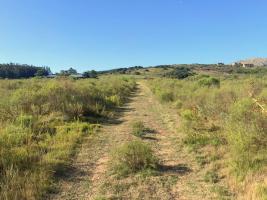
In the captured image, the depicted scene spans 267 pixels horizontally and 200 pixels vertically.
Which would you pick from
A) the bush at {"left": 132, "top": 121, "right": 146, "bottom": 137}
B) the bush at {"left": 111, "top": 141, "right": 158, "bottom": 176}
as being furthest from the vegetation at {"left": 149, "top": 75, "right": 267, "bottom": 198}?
the bush at {"left": 132, "top": 121, "right": 146, "bottom": 137}

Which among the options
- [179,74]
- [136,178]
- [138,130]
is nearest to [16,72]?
[179,74]

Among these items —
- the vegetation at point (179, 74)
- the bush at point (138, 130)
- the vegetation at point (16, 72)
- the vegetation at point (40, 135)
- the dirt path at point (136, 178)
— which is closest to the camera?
the dirt path at point (136, 178)

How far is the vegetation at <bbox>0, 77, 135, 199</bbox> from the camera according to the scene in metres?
6.52

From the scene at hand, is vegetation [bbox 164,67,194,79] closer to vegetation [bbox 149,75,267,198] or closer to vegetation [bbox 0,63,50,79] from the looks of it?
vegetation [bbox 0,63,50,79]

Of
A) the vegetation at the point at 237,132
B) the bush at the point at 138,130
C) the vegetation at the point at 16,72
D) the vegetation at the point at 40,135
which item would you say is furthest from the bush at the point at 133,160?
the vegetation at the point at 16,72

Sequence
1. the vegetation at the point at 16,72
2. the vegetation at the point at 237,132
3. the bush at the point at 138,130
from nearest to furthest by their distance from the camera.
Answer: the vegetation at the point at 237,132, the bush at the point at 138,130, the vegetation at the point at 16,72

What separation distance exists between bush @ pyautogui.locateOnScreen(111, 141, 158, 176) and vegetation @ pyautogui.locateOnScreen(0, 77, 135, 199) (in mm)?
1198

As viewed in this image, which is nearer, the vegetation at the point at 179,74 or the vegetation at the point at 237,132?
the vegetation at the point at 237,132

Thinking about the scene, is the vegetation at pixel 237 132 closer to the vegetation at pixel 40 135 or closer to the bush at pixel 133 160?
the bush at pixel 133 160

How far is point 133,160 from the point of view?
7.83 meters

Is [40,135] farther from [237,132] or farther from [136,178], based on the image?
[237,132]

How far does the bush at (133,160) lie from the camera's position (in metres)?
7.68

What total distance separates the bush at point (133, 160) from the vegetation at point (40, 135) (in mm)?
1198

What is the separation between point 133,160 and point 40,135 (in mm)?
3950
